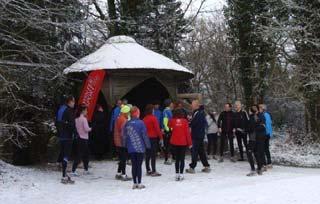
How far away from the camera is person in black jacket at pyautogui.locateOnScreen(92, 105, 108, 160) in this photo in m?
15.6

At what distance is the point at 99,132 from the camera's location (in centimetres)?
1631

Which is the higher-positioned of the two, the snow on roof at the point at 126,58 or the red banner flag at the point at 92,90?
the snow on roof at the point at 126,58

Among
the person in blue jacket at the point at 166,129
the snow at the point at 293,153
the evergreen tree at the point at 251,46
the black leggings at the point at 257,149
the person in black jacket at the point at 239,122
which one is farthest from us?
the evergreen tree at the point at 251,46

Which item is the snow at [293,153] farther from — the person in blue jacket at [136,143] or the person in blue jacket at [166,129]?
the person in blue jacket at [136,143]

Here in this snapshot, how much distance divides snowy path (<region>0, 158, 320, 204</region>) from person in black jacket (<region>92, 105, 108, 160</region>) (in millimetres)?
2417

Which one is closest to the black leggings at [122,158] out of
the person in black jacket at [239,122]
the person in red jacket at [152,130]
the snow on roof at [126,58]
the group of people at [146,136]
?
the group of people at [146,136]

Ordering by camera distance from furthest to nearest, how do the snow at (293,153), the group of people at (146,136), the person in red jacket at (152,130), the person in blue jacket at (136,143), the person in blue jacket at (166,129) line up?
the snow at (293,153) < the person in blue jacket at (166,129) < the person in red jacket at (152,130) < the group of people at (146,136) < the person in blue jacket at (136,143)

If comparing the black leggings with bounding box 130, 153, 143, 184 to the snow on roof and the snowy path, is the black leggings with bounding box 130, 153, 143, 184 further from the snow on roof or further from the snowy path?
the snow on roof

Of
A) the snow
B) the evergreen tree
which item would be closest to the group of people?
the snow

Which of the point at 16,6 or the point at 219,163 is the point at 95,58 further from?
the point at 16,6

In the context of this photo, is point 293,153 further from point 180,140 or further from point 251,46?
point 180,140

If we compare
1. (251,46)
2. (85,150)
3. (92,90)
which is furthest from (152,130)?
(251,46)

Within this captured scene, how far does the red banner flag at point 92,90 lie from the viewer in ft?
51.1

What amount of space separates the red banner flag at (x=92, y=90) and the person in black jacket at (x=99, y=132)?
215 mm
